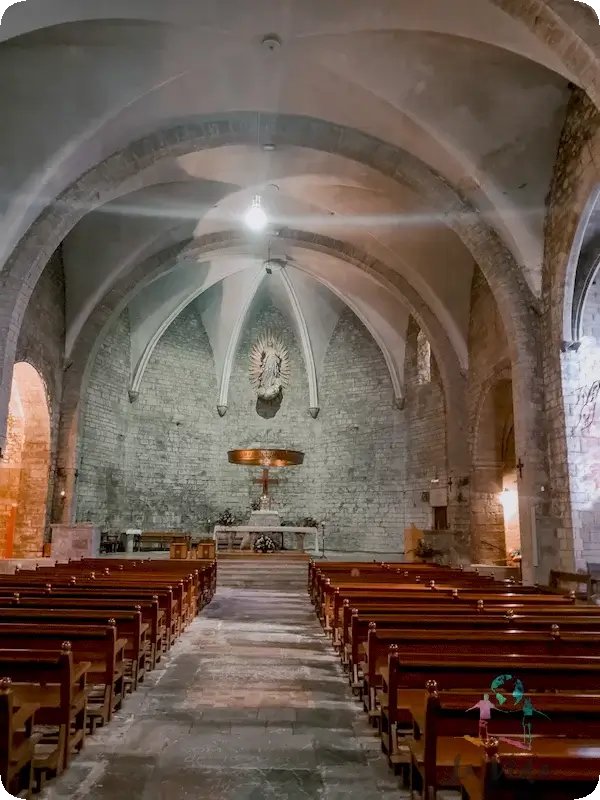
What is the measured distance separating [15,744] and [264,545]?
42.9 feet

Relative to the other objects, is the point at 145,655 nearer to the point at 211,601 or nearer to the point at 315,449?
the point at 211,601

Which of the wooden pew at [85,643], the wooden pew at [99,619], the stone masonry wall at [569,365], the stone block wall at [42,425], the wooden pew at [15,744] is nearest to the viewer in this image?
the wooden pew at [15,744]

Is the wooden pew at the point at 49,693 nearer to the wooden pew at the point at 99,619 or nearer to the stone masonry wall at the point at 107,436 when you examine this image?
the wooden pew at the point at 99,619

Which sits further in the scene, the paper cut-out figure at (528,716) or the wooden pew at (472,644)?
the wooden pew at (472,644)

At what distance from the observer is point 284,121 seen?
463 inches

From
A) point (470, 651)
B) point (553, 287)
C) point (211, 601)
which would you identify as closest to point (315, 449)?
point (211, 601)

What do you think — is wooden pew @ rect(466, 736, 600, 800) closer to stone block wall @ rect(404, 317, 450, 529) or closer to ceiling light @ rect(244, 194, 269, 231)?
ceiling light @ rect(244, 194, 269, 231)

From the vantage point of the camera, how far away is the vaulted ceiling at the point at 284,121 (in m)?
8.84

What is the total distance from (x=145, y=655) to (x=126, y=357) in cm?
1437

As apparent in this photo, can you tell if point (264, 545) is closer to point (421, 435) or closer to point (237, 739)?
point (421, 435)

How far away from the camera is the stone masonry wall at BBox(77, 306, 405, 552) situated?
1845cm

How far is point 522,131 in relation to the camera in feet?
33.8

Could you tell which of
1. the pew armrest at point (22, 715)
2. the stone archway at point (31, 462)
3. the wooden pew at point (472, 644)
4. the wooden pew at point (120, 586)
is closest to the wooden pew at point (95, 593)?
the wooden pew at point (120, 586)

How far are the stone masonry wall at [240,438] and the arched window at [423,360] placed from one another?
142 centimetres
